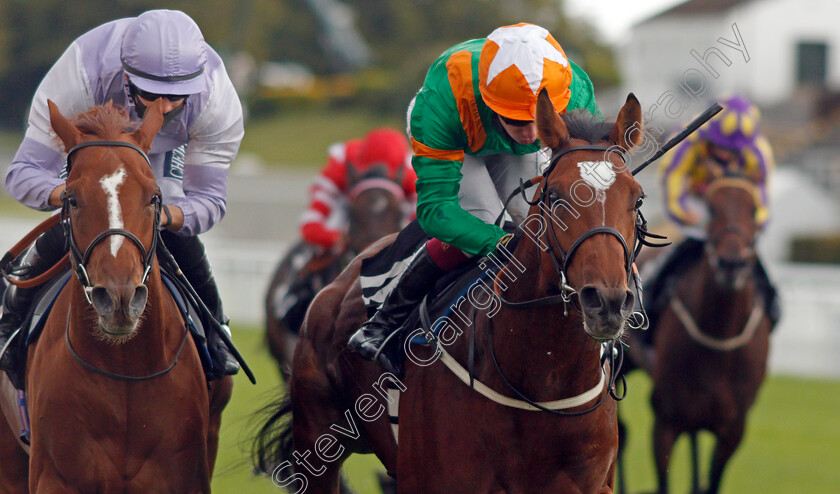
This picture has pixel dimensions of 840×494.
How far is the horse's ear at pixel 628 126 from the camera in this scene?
3.36 meters

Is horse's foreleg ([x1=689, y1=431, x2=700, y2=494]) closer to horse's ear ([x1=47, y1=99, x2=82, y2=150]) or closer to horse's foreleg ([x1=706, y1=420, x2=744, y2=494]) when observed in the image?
horse's foreleg ([x1=706, y1=420, x2=744, y2=494])

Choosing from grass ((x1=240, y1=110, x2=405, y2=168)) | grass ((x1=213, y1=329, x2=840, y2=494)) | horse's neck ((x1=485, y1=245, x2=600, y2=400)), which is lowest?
grass ((x1=240, y1=110, x2=405, y2=168))

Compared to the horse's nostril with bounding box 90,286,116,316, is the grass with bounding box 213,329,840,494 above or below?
below

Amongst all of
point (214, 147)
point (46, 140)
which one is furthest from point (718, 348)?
point (46, 140)

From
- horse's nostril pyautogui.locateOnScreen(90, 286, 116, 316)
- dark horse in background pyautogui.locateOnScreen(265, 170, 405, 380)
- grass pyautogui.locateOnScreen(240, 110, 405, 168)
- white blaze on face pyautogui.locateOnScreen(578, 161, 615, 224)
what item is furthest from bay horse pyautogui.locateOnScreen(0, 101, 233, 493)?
grass pyautogui.locateOnScreen(240, 110, 405, 168)

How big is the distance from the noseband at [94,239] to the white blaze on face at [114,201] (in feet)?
0.08

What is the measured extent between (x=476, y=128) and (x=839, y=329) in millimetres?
8291

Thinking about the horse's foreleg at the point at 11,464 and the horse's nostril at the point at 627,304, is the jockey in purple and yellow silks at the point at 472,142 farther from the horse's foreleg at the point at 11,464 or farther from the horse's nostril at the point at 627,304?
the horse's foreleg at the point at 11,464

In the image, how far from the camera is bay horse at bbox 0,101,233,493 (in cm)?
339

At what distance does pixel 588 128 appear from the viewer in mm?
3365

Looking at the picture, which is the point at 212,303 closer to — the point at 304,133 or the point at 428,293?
the point at 428,293

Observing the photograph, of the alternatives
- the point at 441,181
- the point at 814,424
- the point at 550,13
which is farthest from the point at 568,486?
the point at 550,13

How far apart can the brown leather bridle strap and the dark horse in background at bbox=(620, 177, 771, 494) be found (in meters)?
3.38

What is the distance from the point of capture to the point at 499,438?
3551 millimetres
